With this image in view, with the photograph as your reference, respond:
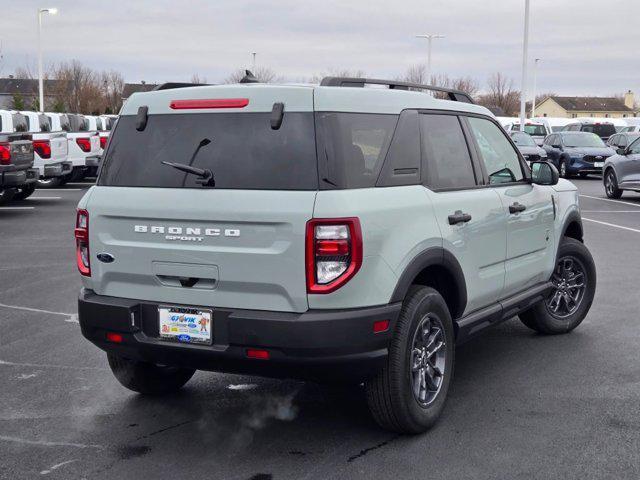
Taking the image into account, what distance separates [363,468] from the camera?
413cm

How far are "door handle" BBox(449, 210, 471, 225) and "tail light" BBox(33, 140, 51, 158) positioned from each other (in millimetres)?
16328

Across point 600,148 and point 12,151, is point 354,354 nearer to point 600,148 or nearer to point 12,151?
point 12,151

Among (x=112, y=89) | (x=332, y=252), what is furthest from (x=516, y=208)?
Answer: (x=112, y=89)

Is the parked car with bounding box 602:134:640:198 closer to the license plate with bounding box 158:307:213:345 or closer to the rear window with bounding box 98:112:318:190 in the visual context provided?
the rear window with bounding box 98:112:318:190

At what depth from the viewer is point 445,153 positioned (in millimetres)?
5055

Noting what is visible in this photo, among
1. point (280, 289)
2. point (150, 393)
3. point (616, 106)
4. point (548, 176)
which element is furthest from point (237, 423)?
point (616, 106)

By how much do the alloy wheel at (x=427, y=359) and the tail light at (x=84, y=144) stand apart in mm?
20047

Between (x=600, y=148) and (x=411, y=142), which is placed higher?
(x=411, y=142)

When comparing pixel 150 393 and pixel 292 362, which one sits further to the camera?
pixel 150 393

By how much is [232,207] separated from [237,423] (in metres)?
1.38

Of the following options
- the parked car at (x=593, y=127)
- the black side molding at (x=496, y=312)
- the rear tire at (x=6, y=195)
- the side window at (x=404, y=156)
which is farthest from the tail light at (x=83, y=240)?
the parked car at (x=593, y=127)

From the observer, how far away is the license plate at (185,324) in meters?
4.19

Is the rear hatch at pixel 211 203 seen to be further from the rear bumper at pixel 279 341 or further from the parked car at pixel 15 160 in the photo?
the parked car at pixel 15 160

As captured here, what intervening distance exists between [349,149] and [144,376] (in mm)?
2025
